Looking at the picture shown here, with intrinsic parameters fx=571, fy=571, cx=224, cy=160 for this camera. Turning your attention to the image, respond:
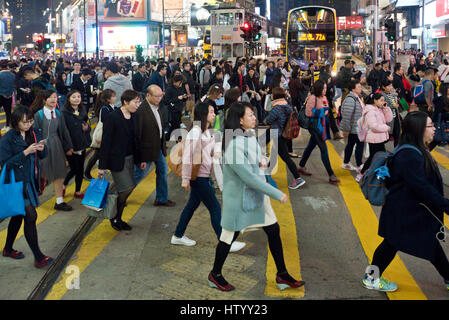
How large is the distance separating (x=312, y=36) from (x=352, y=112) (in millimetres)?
17116

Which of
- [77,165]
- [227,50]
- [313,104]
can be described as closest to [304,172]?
[313,104]

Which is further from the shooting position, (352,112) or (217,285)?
(352,112)

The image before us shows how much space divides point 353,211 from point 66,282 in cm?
408

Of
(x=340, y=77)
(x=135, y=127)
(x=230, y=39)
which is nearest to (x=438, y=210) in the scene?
(x=135, y=127)

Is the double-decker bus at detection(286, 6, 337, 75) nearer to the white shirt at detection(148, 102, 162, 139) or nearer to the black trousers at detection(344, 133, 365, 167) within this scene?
the black trousers at detection(344, 133, 365, 167)

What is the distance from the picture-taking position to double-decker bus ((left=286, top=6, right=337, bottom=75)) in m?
25.6

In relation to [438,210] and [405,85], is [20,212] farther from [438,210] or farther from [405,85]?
[405,85]

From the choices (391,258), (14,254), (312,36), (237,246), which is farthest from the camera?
(312,36)

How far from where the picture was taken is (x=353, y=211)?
307 inches

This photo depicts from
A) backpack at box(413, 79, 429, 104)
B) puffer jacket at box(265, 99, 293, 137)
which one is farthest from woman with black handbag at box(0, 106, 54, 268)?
backpack at box(413, 79, 429, 104)

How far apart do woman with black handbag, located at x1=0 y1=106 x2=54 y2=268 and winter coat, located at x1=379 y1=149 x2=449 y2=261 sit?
3411mm

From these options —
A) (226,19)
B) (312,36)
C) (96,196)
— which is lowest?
(96,196)

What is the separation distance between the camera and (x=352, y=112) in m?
9.47

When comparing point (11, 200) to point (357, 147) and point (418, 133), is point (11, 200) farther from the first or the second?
point (357, 147)
